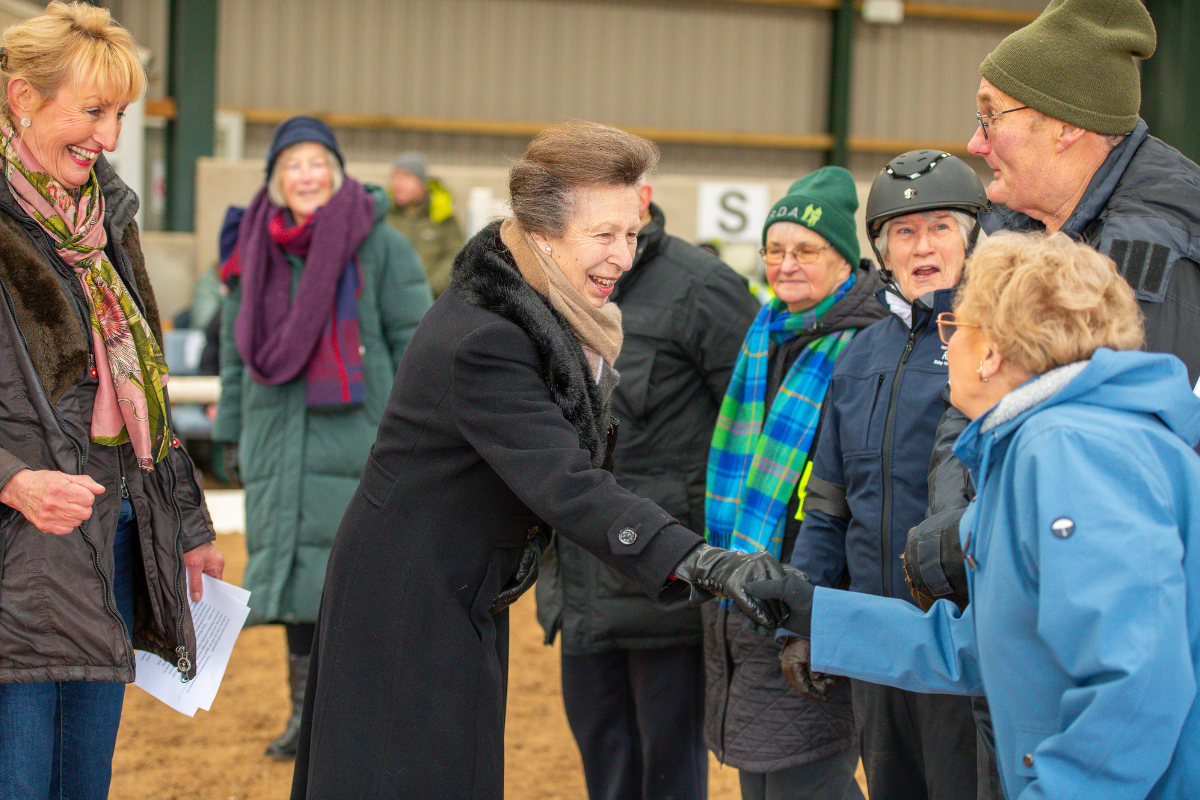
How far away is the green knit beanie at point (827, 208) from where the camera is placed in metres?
2.55

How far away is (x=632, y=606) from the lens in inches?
104

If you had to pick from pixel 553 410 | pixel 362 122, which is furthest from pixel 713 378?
pixel 362 122

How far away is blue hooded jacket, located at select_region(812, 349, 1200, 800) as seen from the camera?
4.00 feet

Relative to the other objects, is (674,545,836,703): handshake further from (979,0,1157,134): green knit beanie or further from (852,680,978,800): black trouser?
(979,0,1157,134): green knit beanie

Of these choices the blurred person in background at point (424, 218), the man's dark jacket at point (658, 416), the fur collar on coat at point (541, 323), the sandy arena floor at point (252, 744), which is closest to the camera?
Result: the fur collar on coat at point (541, 323)

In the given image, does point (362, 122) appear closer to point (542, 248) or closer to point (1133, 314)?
point (542, 248)

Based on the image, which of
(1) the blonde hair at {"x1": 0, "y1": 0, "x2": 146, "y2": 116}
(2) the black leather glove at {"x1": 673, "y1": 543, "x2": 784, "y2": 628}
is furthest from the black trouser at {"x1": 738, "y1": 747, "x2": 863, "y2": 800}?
(1) the blonde hair at {"x1": 0, "y1": 0, "x2": 146, "y2": 116}

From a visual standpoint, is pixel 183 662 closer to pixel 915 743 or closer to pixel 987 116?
pixel 915 743

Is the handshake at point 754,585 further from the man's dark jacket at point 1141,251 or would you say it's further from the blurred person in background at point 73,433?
the blurred person in background at point 73,433

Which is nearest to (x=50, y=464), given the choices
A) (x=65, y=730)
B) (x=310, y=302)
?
(x=65, y=730)

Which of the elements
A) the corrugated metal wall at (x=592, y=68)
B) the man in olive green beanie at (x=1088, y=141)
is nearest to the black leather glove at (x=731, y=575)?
the man in olive green beanie at (x=1088, y=141)

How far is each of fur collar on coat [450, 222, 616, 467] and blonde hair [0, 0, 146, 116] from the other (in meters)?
0.75

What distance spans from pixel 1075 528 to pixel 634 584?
154cm

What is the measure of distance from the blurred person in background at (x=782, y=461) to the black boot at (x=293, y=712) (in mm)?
1501
